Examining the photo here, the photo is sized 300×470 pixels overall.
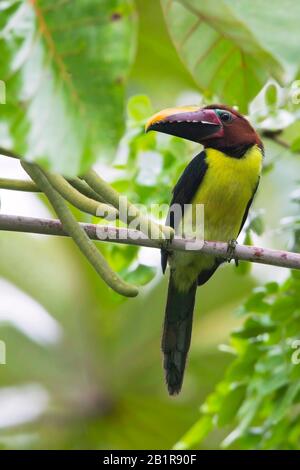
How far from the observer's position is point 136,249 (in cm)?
225

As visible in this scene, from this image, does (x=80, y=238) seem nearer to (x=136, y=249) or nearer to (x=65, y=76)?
(x=65, y=76)

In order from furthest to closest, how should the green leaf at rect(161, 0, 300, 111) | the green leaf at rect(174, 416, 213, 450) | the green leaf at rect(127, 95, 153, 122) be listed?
the green leaf at rect(127, 95, 153, 122) < the green leaf at rect(174, 416, 213, 450) < the green leaf at rect(161, 0, 300, 111)

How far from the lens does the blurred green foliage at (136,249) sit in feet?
2.09

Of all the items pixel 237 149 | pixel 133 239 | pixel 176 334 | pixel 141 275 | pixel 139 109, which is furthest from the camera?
pixel 237 149

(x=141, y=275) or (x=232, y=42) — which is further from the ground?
(x=141, y=275)

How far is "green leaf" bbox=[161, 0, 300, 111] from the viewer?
600 mm

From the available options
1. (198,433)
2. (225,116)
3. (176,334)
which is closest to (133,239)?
(198,433)

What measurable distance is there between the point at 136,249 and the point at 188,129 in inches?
15.7

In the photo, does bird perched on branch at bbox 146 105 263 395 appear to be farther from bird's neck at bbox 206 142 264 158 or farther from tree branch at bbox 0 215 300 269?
tree branch at bbox 0 215 300 269

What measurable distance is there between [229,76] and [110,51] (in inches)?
31.0

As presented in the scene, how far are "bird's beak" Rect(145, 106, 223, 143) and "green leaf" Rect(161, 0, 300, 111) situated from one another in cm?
31

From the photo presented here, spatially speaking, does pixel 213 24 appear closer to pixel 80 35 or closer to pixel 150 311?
pixel 80 35

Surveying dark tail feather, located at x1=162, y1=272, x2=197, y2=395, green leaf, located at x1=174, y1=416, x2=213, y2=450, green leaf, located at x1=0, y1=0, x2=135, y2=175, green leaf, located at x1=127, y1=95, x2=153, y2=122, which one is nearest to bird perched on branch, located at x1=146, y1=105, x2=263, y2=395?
dark tail feather, located at x1=162, y1=272, x2=197, y2=395

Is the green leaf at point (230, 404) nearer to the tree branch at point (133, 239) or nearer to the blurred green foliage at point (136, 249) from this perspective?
the blurred green foliage at point (136, 249)
